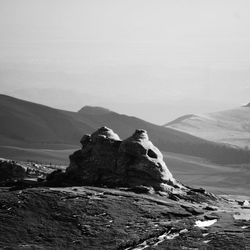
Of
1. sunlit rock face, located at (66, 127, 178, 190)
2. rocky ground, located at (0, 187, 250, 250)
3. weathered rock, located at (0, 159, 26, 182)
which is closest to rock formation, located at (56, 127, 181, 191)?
sunlit rock face, located at (66, 127, 178, 190)

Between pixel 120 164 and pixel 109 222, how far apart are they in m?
25.1

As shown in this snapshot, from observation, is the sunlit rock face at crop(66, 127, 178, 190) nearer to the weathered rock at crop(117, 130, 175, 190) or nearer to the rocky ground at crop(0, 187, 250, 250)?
the weathered rock at crop(117, 130, 175, 190)

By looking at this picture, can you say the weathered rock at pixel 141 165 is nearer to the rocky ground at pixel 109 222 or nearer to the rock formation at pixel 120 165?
the rock formation at pixel 120 165

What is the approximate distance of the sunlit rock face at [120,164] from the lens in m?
108

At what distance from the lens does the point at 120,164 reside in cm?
10944

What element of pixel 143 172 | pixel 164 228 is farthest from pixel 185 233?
pixel 143 172

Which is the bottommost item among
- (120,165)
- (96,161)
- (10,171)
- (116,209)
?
(116,209)

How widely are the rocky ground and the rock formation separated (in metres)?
7.38

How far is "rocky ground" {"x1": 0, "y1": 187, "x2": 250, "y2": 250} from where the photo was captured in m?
77.4

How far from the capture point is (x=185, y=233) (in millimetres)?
81688

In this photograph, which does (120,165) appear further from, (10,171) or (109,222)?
(10,171)

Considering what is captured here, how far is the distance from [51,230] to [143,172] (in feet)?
102

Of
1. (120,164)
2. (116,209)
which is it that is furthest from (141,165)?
(116,209)

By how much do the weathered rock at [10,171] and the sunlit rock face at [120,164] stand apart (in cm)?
2047
